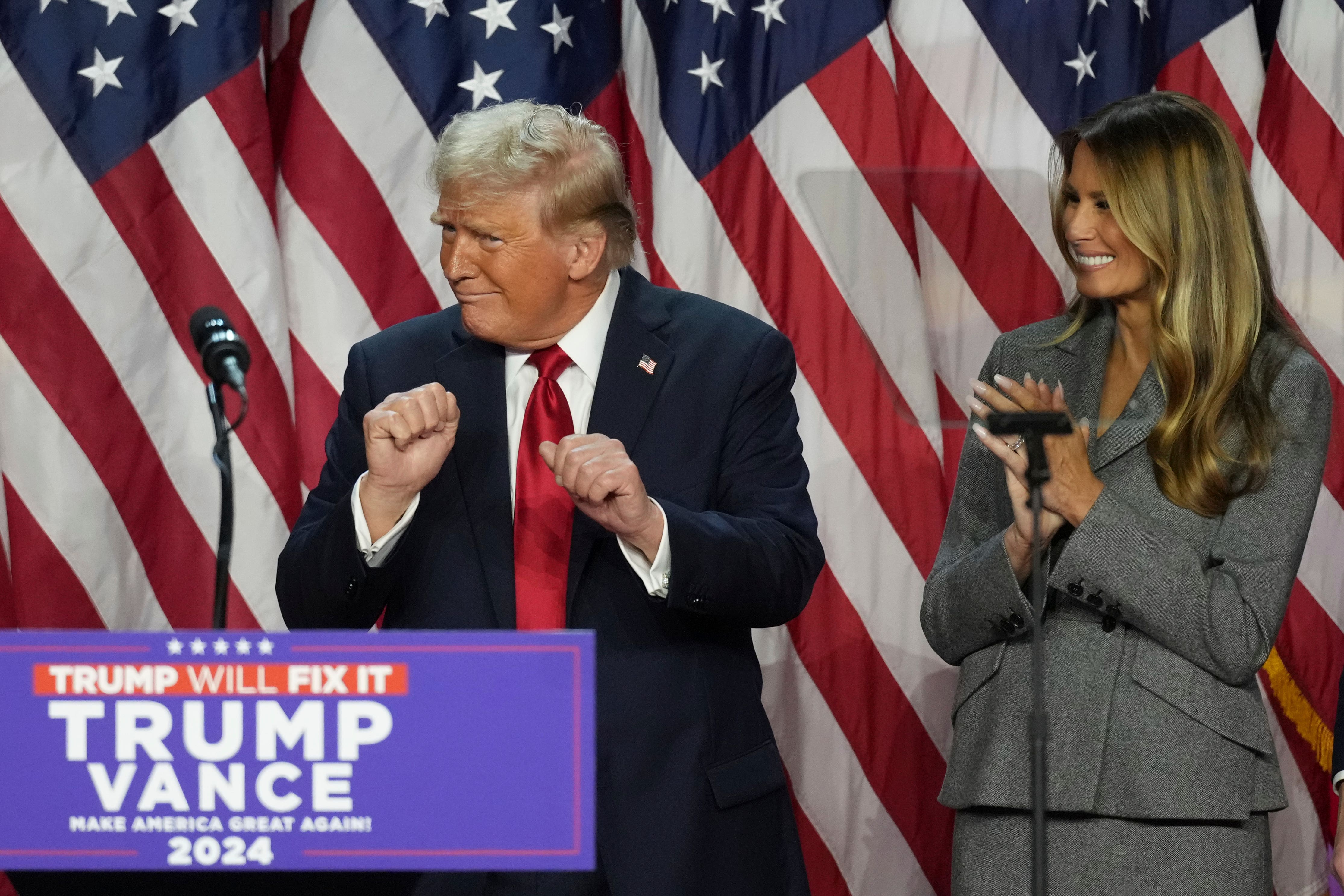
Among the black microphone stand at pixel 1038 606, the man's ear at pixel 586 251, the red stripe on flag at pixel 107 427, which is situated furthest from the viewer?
→ the red stripe on flag at pixel 107 427

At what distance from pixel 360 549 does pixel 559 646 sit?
565 mm

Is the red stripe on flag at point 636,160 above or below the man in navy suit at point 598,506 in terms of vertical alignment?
above

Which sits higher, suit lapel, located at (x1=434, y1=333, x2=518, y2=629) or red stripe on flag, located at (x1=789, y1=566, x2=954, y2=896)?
suit lapel, located at (x1=434, y1=333, x2=518, y2=629)

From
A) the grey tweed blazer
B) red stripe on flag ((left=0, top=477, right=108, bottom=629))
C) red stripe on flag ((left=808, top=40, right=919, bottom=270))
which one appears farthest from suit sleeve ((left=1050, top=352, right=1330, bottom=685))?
red stripe on flag ((left=0, top=477, right=108, bottom=629))

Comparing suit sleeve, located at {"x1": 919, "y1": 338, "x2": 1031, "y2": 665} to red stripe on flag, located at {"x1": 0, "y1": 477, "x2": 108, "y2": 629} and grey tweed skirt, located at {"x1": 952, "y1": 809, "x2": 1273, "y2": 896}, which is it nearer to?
grey tweed skirt, located at {"x1": 952, "y1": 809, "x2": 1273, "y2": 896}

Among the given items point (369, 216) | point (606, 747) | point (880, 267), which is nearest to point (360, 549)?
point (606, 747)

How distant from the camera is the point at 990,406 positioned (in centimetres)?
193

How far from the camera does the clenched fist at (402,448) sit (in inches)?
67.7

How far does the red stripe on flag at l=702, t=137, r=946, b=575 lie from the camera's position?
3236 millimetres

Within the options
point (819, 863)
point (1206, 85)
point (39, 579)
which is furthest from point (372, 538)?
point (1206, 85)

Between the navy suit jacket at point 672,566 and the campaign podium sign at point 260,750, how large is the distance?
0.47 m

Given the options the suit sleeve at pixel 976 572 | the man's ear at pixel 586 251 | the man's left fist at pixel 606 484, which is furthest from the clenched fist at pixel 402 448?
the suit sleeve at pixel 976 572

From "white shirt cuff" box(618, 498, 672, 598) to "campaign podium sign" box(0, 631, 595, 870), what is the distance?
482mm

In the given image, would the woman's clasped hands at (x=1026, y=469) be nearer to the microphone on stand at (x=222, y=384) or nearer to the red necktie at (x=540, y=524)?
the red necktie at (x=540, y=524)
